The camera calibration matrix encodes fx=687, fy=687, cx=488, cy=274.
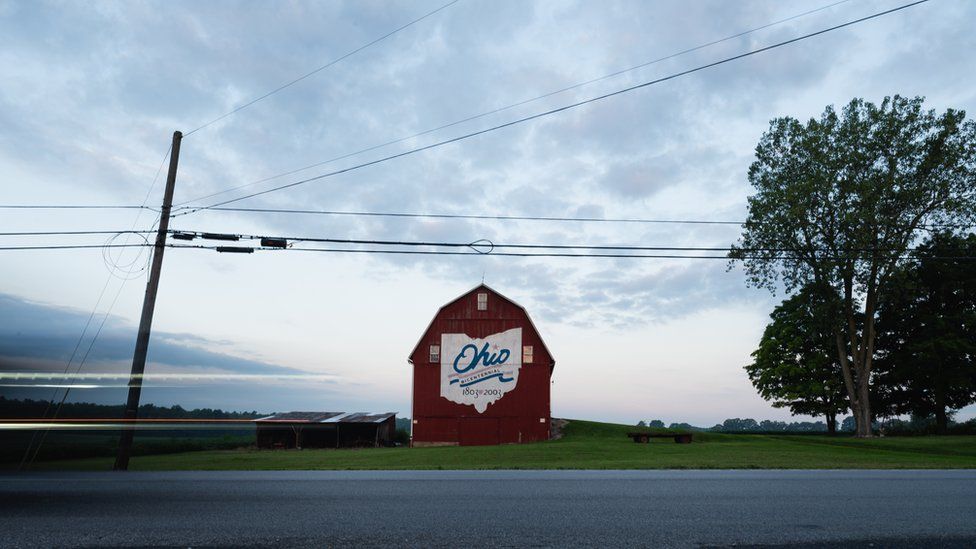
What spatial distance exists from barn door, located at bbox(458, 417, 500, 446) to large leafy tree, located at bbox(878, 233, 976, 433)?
97.7 feet

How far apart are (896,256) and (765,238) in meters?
6.67

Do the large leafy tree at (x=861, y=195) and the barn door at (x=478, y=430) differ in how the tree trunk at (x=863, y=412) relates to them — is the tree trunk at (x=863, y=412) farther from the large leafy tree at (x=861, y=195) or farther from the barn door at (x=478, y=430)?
the barn door at (x=478, y=430)

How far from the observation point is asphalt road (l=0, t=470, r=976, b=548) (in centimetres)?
650

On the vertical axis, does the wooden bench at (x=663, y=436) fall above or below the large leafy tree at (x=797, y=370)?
below

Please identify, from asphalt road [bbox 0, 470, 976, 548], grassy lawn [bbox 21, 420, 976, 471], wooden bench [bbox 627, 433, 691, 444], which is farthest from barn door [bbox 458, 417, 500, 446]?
asphalt road [bbox 0, 470, 976, 548]

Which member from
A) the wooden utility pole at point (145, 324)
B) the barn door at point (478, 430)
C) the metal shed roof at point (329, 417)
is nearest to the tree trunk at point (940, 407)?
the barn door at point (478, 430)

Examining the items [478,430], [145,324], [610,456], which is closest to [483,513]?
[145,324]

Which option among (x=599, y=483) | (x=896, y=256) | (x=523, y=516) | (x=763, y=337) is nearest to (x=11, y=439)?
(x=523, y=516)

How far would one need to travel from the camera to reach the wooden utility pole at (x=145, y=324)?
1919cm

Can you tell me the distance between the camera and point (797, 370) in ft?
178

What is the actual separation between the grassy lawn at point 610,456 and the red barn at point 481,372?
3784 millimetres

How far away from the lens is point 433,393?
43.7 meters

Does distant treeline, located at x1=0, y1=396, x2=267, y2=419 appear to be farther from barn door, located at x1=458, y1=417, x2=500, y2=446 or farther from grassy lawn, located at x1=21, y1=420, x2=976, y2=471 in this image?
barn door, located at x1=458, y1=417, x2=500, y2=446

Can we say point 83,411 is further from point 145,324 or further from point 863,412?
point 863,412
